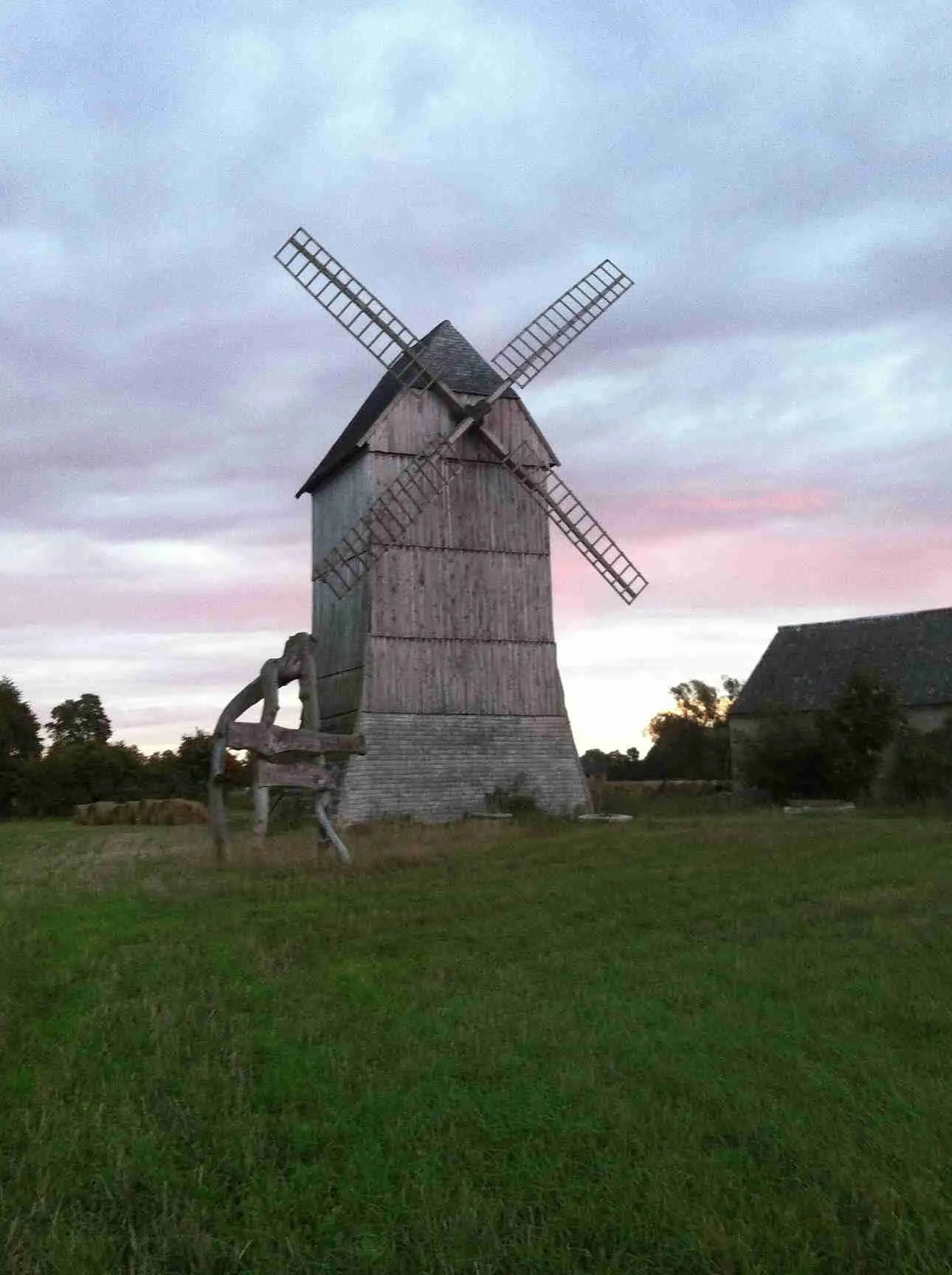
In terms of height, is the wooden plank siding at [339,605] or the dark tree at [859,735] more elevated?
the wooden plank siding at [339,605]

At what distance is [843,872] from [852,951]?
568 cm

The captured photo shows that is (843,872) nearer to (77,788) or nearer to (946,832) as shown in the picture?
(946,832)

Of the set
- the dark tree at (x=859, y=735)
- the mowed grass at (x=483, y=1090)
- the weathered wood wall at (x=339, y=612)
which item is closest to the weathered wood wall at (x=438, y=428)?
the weathered wood wall at (x=339, y=612)

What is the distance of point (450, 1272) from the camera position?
355 cm

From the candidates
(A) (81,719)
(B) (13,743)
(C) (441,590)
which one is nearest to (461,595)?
A: (C) (441,590)

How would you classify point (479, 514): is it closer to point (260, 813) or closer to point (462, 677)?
point (462, 677)

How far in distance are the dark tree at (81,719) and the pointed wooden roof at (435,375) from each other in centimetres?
5529

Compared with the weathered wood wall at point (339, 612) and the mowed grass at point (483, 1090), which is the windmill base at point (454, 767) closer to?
the weathered wood wall at point (339, 612)

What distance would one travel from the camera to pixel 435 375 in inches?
1110

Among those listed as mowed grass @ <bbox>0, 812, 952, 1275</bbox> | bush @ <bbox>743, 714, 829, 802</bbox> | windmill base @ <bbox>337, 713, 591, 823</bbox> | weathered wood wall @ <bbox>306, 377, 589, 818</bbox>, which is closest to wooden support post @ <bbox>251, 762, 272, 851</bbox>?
mowed grass @ <bbox>0, 812, 952, 1275</bbox>

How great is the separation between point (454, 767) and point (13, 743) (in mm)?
Result: 37302

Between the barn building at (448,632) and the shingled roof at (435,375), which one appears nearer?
the barn building at (448,632)

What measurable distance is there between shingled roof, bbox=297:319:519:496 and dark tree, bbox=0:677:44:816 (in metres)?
22.2

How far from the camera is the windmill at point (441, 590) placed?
26516mm
